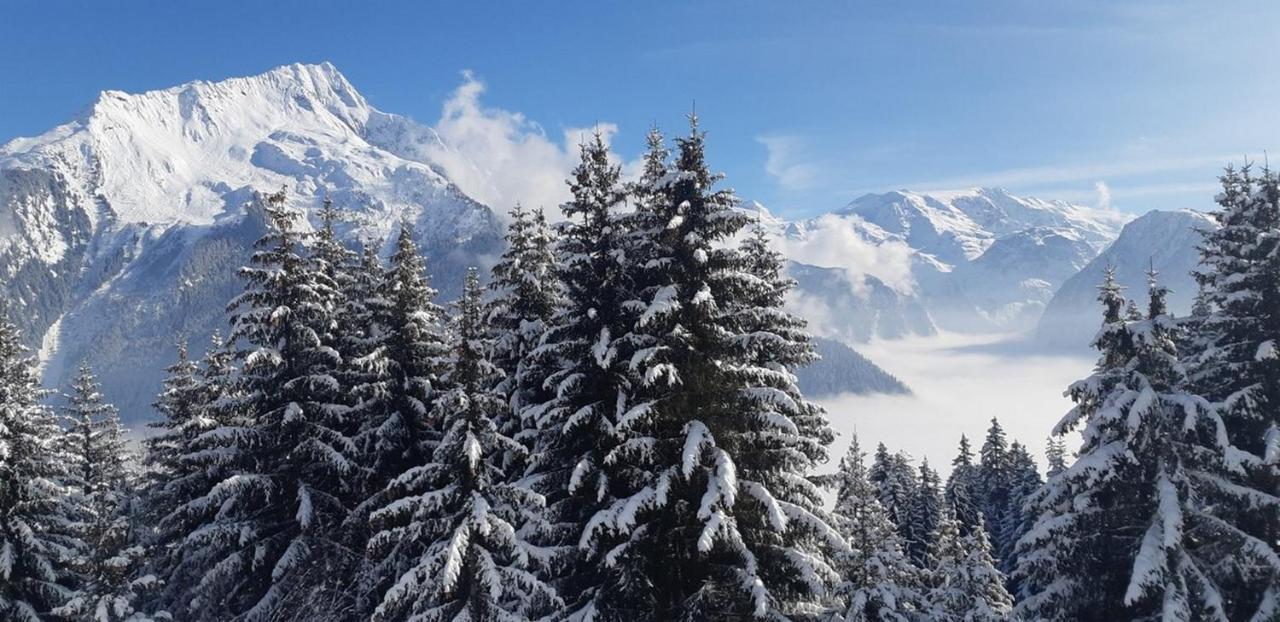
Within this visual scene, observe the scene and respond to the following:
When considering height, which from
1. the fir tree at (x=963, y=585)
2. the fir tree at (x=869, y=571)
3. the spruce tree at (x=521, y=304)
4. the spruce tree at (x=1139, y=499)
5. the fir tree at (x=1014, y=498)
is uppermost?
the spruce tree at (x=521, y=304)

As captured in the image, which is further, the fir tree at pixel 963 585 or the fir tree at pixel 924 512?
the fir tree at pixel 924 512

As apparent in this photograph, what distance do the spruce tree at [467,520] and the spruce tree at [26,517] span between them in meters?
12.7

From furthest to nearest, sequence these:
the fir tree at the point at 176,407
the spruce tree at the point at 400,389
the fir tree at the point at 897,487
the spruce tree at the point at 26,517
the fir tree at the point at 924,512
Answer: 1. the fir tree at the point at 924,512
2. the fir tree at the point at 897,487
3. the fir tree at the point at 176,407
4. the spruce tree at the point at 26,517
5. the spruce tree at the point at 400,389

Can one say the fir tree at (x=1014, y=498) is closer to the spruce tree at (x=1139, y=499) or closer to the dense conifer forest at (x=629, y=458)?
the dense conifer forest at (x=629, y=458)

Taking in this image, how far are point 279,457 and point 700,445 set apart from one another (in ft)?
43.4

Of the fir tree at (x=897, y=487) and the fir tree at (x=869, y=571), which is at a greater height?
the fir tree at (x=869, y=571)

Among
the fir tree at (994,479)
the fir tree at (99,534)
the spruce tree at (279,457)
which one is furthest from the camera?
the fir tree at (994,479)

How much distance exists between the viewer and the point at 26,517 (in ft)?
81.6

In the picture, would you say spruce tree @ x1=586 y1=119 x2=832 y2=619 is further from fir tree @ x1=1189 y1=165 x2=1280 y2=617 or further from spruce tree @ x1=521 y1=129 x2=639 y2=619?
fir tree @ x1=1189 y1=165 x2=1280 y2=617

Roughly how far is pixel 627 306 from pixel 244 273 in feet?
38.2

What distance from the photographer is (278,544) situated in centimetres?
2194

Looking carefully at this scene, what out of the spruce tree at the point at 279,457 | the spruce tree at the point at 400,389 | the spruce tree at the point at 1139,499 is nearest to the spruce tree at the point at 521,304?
the spruce tree at the point at 400,389

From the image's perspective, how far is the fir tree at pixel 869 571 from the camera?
17094 millimetres

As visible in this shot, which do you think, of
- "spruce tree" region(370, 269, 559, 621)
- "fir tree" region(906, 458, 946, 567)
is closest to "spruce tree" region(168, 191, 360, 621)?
"spruce tree" region(370, 269, 559, 621)
